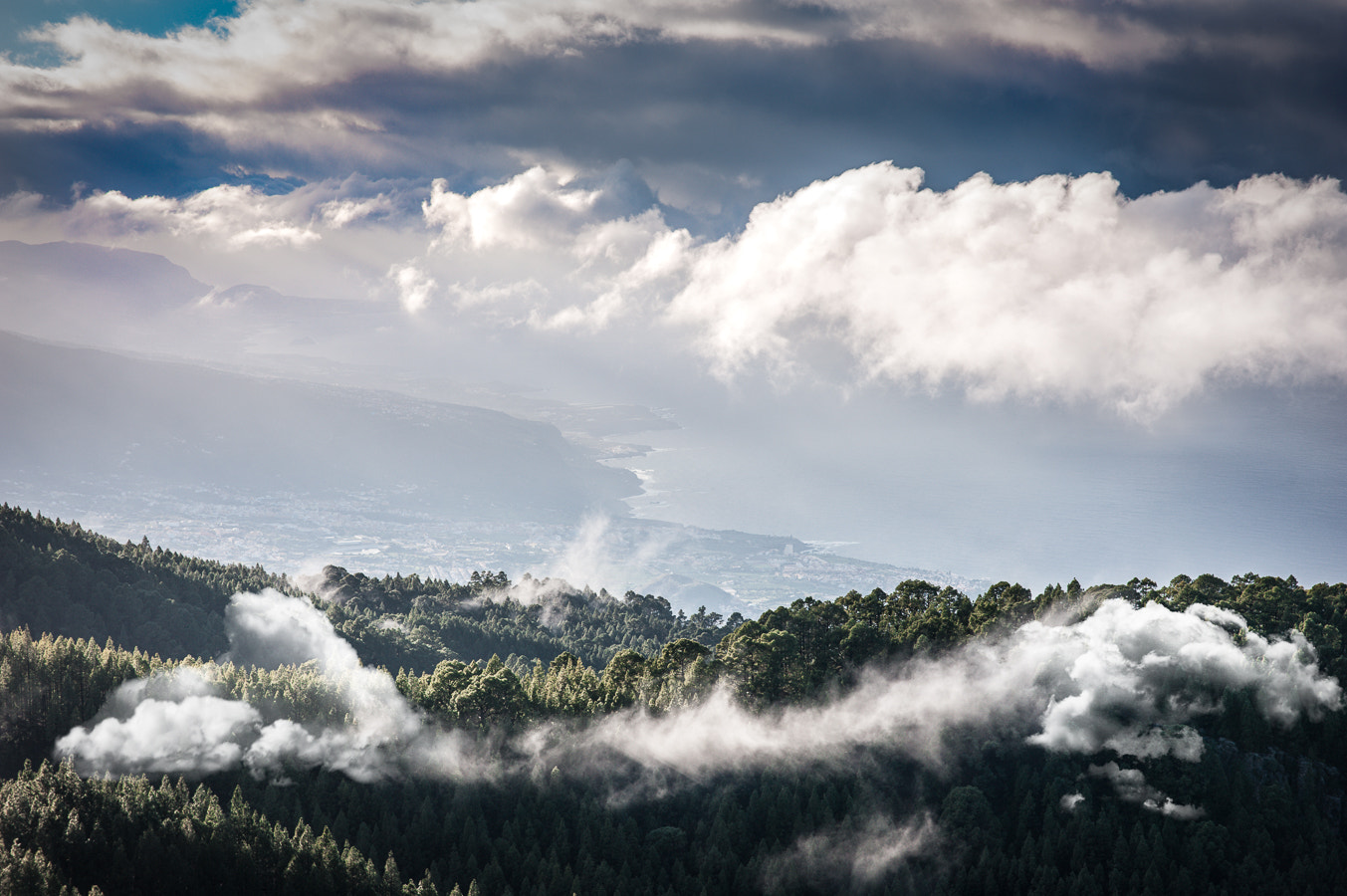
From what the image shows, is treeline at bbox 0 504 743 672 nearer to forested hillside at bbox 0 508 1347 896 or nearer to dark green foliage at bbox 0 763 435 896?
forested hillside at bbox 0 508 1347 896

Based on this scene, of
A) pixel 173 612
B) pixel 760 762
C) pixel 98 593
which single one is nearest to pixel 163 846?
pixel 760 762

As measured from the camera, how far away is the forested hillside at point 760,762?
8200 cm

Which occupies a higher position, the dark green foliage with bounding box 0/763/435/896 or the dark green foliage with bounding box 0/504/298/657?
the dark green foliage with bounding box 0/504/298/657

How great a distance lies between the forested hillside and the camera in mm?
82000

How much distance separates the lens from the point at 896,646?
108m

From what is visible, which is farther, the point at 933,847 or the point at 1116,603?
the point at 1116,603

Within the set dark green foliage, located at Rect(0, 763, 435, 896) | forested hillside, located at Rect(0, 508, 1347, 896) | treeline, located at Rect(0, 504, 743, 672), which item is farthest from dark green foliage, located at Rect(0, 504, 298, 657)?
dark green foliage, located at Rect(0, 763, 435, 896)

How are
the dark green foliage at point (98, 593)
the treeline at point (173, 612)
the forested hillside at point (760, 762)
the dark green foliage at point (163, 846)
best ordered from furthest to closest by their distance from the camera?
1. the treeline at point (173, 612)
2. the dark green foliage at point (98, 593)
3. the forested hillside at point (760, 762)
4. the dark green foliage at point (163, 846)

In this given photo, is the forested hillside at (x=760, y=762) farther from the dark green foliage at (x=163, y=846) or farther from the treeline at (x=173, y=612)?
the treeline at (x=173, y=612)

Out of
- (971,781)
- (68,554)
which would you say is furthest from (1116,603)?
(68,554)

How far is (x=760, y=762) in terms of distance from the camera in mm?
98688

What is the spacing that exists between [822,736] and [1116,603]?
35.8 metres

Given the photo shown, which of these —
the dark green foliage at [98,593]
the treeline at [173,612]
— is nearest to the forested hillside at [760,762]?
the dark green foliage at [98,593]

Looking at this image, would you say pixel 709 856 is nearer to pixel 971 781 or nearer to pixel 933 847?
pixel 933 847
